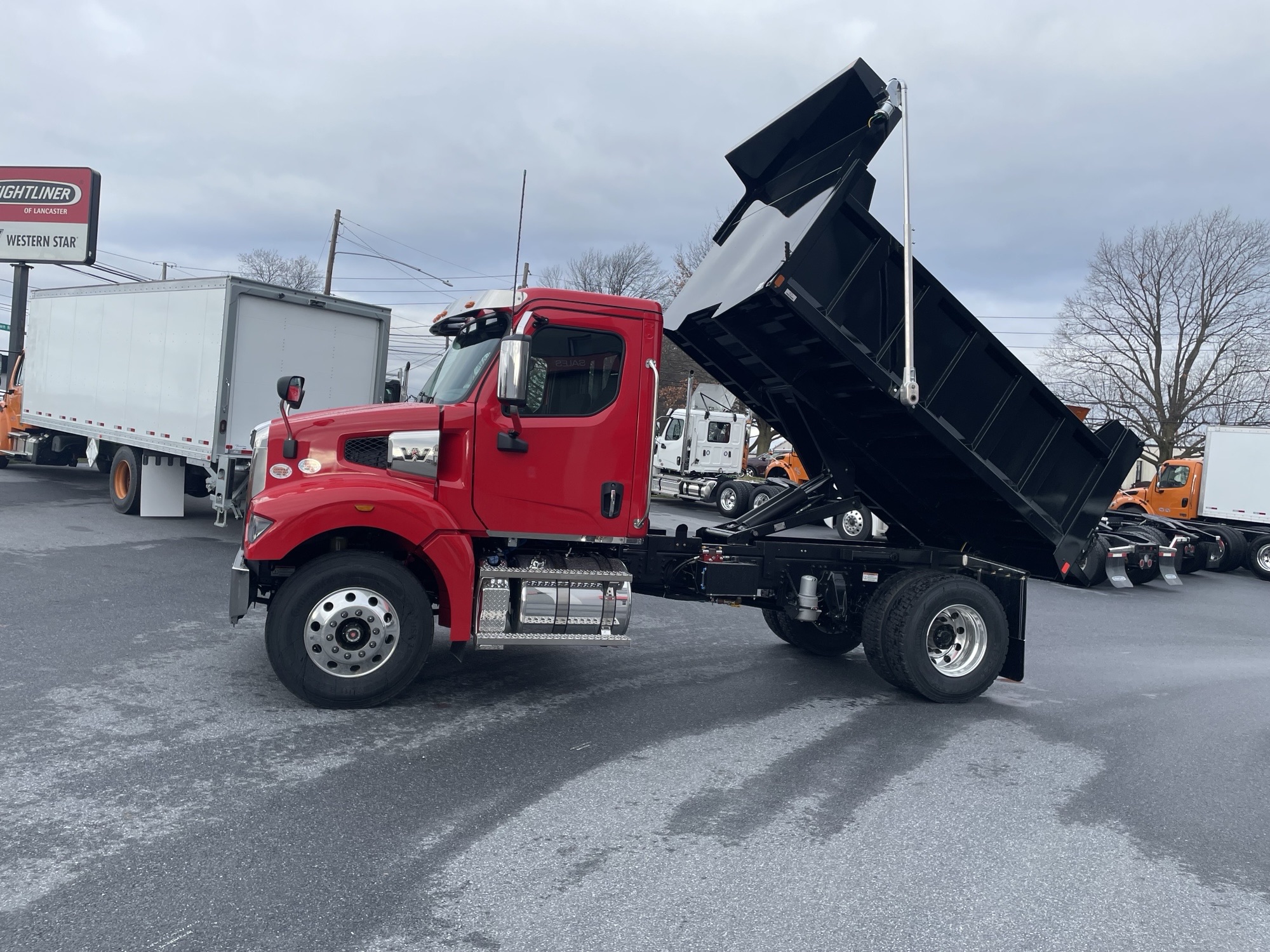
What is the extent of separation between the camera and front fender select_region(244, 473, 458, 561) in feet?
18.3

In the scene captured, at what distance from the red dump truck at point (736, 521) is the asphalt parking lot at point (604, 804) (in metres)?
0.60

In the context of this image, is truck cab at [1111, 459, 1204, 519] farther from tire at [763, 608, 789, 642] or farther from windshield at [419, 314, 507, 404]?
windshield at [419, 314, 507, 404]

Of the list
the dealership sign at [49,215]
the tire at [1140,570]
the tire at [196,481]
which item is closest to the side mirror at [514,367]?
the tire at [196,481]

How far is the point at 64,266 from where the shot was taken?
3347cm

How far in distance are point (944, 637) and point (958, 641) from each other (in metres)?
0.12

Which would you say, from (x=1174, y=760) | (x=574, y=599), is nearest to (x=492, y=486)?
(x=574, y=599)

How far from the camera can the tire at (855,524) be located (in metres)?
7.64

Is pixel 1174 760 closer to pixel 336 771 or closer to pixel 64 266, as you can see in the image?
pixel 336 771

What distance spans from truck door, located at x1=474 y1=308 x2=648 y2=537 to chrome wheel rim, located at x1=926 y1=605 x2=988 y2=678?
8.44 feet

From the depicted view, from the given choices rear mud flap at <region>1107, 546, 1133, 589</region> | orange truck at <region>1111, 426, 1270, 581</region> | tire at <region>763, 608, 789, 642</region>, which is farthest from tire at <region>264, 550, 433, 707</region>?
orange truck at <region>1111, 426, 1270, 581</region>

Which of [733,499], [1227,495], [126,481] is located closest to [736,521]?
[126,481]

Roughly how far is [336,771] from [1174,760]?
5.03 m

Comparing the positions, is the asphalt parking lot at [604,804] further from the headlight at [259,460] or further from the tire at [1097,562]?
the tire at [1097,562]

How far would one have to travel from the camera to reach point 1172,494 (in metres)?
22.4
